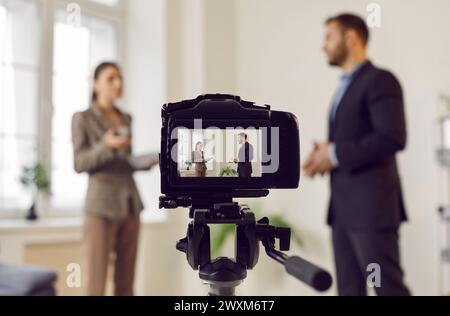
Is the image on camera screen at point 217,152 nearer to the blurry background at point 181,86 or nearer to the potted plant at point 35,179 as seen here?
the blurry background at point 181,86

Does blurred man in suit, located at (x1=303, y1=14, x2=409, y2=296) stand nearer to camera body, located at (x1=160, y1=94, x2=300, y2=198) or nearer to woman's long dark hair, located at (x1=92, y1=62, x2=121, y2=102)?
camera body, located at (x1=160, y1=94, x2=300, y2=198)

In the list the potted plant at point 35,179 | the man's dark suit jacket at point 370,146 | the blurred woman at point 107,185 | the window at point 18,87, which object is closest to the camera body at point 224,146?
the blurred woman at point 107,185

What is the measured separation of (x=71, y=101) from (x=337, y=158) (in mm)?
735

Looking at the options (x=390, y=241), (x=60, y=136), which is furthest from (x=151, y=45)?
(x=390, y=241)

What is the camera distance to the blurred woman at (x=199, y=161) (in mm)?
375

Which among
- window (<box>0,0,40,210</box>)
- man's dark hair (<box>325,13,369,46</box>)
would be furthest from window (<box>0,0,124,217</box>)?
man's dark hair (<box>325,13,369,46</box>)

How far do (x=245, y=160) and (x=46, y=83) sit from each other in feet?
3.35

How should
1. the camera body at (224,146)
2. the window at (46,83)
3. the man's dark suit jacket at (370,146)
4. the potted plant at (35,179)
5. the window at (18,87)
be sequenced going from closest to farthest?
1. the camera body at (224,146)
2. the man's dark suit jacket at (370,146)
3. the window at (46,83)
4. the window at (18,87)
5. the potted plant at (35,179)

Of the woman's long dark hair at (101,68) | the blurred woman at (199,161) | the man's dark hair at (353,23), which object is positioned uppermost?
the man's dark hair at (353,23)

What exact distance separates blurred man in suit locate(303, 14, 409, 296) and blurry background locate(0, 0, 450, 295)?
6 cm

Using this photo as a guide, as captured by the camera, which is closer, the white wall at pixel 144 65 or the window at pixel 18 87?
the white wall at pixel 144 65

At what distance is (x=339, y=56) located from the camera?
2.57ft

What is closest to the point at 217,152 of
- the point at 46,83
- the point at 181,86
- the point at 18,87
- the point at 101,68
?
the point at 181,86
